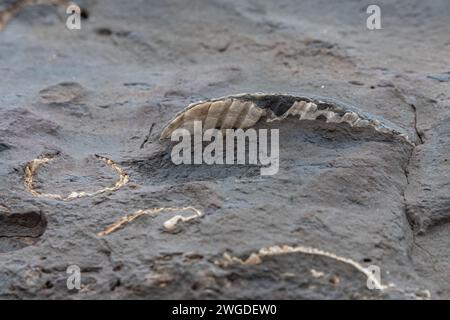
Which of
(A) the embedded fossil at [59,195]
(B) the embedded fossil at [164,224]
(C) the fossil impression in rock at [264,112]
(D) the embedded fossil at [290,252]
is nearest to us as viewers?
(D) the embedded fossil at [290,252]

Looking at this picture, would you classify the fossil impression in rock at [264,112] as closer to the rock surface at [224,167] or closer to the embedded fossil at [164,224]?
the rock surface at [224,167]

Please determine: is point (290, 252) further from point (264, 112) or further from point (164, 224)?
point (264, 112)

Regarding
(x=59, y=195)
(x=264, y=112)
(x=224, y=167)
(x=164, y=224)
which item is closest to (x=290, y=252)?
(x=164, y=224)

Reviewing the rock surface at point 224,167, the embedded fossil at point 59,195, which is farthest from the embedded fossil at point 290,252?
A: the embedded fossil at point 59,195

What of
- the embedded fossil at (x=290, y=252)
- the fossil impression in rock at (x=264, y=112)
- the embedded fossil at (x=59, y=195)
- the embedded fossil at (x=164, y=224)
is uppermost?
the fossil impression in rock at (x=264, y=112)

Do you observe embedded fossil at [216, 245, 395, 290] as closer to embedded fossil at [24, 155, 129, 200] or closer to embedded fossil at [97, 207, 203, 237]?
embedded fossil at [97, 207, 203, 237]

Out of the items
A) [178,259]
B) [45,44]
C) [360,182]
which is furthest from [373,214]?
[45,44]
